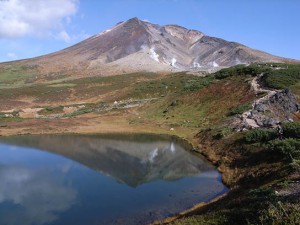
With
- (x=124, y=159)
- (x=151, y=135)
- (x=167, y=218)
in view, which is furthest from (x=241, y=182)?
(x=151, y=135)

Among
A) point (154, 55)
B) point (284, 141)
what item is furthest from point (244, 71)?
point (154, 55)

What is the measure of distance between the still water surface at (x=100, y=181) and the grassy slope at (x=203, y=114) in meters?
2.36

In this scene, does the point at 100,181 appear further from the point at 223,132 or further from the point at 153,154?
the point at 223,132

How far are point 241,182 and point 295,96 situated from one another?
2620 centimetres

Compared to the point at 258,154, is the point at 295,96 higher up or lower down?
higher up

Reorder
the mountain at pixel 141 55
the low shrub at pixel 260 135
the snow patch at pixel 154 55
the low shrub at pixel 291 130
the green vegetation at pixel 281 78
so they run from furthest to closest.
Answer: the snow patch at pixel 154 55 → the mountain at pixel 141 55 → the green vegetation at pixel 281 78 → the low shrub at pixel 260 135 → the low shrub at pixel 291 130

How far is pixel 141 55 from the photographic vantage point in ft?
500

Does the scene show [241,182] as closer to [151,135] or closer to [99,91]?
[151,135]

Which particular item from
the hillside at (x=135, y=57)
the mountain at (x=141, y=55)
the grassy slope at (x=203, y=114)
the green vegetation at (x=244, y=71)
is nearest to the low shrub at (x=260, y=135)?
the grassy slope at (x=203, y=114)

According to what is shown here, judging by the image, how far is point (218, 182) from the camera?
2731cm

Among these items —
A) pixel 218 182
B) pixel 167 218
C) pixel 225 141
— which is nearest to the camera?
pixel 167 218

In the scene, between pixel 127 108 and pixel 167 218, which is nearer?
pixel 167 218

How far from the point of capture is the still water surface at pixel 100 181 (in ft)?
70.8

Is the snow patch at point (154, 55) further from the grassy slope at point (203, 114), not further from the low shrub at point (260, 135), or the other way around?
the low shrub at point (260, 135)
